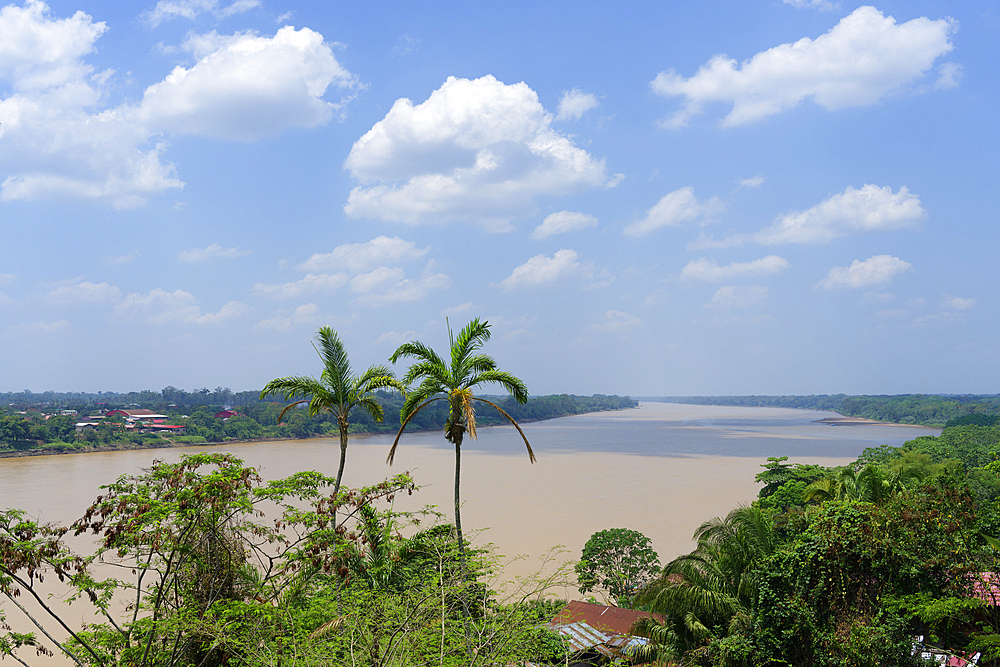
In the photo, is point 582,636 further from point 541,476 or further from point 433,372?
point 541,476

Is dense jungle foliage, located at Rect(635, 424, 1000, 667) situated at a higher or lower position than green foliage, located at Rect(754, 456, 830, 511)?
higher

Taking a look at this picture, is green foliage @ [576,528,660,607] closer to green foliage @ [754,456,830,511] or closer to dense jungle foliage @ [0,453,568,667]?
green foliage @ [754,456,830,511]

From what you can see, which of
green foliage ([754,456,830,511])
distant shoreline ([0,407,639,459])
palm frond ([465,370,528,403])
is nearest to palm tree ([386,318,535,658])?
palm frond ([465,370,528,403])

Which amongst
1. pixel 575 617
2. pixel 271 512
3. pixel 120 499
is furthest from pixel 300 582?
pixel 271 512

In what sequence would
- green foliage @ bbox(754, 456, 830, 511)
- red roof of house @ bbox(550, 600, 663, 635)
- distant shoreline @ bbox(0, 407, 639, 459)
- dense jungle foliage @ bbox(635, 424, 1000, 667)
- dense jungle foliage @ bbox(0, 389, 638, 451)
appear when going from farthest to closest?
dense jungle foliage @ bbox(0, 389, 638, 451)
distant shoreline @ bbox(0, 407, 639, 459)
green foliage @ bbox(754, 456, 830, 511)
red roof of house @ bbox(550, 600, 663, 635)
dense jungle foliage @ bbox(635, 424, 1000, 667)

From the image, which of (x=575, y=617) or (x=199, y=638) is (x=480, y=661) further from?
(x=575, y=617)

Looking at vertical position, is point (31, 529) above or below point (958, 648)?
above
